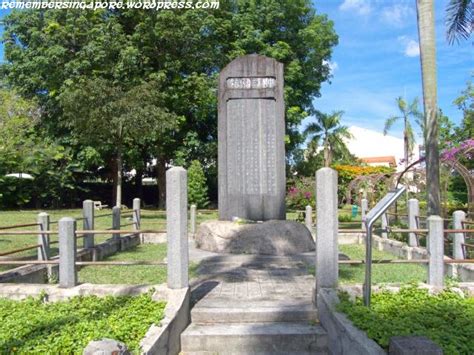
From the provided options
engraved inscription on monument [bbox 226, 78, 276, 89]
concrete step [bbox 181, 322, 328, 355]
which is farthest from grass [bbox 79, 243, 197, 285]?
engraved inscription on monument [bbox 226, 78, 276, 89]

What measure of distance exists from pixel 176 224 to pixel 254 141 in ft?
17.2

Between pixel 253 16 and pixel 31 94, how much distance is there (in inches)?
540

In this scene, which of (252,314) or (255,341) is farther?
(252,314)

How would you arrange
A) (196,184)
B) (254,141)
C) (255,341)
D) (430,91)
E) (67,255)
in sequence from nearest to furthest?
(255,341) → (67,255) → (430,91) → (254,141) → (196,184)

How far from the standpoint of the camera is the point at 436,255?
601 cm

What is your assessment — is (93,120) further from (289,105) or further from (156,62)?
(289,105)

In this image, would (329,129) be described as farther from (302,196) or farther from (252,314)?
(252,314)

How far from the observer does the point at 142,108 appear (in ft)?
61.3

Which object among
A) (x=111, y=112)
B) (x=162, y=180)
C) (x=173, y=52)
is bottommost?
(x=162, y=180)

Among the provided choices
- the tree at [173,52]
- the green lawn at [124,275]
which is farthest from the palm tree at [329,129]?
the green lawn at [124,275]

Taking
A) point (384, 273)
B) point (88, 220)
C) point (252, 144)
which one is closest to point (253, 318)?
point (384, 273)

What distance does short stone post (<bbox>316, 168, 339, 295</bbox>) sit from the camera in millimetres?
5398

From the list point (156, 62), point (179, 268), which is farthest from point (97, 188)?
point (179, 268)

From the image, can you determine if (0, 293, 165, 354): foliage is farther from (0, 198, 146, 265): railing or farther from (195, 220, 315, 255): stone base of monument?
(195, 220, 315, 255): stone base of monument
